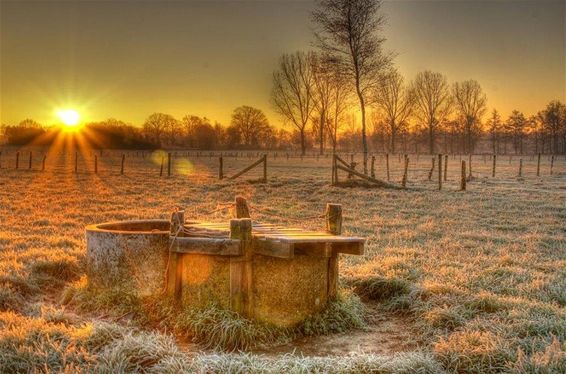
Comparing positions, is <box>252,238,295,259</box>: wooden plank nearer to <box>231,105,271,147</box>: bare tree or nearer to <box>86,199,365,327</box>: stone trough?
<box>86,199,365,327</box>: stone trough

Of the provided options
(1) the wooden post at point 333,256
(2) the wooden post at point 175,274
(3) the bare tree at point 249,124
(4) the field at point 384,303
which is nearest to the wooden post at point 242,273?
(4) the field at point 384,303

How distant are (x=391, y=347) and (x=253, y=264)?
1839 mm

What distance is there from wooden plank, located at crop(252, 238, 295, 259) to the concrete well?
1.39 metres

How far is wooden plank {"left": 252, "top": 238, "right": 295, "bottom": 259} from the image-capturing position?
20.0ft

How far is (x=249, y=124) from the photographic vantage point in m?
107

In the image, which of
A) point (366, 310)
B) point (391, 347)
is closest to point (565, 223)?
point (366, 310)

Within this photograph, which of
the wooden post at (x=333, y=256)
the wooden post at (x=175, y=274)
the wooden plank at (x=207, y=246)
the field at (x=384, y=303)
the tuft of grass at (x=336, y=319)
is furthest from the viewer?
the wooden post at (x=333, y=256)

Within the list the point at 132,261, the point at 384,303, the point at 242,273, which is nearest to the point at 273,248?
the point at 242,273

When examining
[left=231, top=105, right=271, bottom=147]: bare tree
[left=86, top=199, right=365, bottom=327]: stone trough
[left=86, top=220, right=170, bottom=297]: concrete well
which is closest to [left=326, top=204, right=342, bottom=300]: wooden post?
[left=86, top=199, right=365, bottom=327]: stone trough

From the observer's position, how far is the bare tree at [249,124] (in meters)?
107

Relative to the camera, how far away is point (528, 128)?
4313 inches

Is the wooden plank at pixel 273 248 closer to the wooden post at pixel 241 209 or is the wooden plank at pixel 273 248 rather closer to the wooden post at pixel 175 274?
the wooden post at pixel 175 274

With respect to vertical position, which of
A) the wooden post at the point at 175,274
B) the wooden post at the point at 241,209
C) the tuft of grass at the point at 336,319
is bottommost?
the tuft of grass at the point at 336,319

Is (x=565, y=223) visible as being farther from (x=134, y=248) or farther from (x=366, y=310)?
(x=134, y=248)
